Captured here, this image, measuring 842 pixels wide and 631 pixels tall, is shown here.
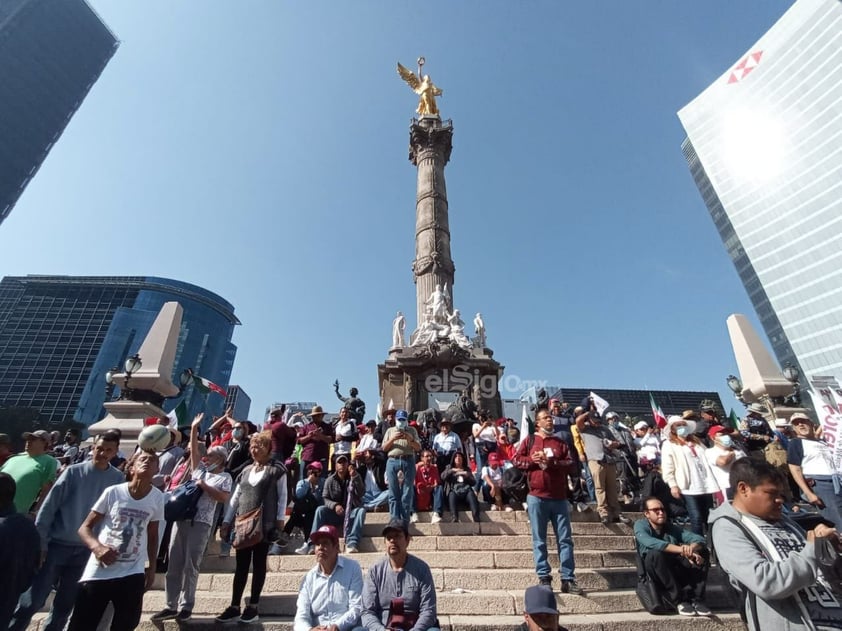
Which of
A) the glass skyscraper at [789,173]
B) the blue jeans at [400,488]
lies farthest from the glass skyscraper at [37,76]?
the glass skyscraper at [789,173]

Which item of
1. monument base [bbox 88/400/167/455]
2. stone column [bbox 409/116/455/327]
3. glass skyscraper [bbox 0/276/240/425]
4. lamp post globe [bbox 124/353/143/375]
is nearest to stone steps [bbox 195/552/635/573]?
monument base [bbox 88/400/167/455]

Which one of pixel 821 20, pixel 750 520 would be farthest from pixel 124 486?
pixel 821 20

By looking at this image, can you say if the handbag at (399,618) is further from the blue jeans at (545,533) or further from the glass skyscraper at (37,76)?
the glass skyscraper at (37,76)

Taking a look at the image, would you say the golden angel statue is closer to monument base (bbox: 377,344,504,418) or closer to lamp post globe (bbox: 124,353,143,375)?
monument base (bbox: 377,344,504,418)

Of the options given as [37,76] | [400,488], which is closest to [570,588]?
[400,488]

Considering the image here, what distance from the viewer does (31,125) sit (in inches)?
2719

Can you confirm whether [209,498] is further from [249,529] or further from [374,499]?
[374,499]

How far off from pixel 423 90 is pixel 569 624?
32715 mm

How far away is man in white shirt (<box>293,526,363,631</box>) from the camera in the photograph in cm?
322

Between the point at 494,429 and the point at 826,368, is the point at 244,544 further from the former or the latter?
the point at 826,368

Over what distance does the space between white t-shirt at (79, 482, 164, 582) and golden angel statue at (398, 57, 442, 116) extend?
30.9 meters

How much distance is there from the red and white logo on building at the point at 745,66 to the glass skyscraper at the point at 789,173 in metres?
0.14

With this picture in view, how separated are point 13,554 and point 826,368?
60.6 meters

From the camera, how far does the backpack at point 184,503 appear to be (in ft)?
13.5
